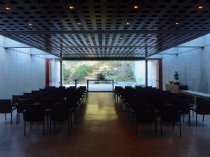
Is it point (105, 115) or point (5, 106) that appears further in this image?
point (105, 115)

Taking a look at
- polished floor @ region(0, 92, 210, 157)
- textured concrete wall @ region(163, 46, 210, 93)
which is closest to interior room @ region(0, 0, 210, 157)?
polished floor @ region(0, 92, 210, 157)

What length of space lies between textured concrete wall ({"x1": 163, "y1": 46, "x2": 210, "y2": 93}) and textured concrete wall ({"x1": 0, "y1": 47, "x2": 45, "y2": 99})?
10421 millimetres

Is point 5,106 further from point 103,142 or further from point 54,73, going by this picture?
point 54,73

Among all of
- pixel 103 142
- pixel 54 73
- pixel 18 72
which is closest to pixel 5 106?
pixel 103 142

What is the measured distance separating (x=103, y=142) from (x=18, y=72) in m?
13.6

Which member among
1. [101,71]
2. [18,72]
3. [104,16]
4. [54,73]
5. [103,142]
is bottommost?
[103,142]

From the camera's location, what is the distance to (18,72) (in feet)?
65.4

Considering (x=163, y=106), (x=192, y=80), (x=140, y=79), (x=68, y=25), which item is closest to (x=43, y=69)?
(x=140, y=79)

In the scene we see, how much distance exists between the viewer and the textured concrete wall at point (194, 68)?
17.6 m

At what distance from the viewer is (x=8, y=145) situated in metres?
7.17

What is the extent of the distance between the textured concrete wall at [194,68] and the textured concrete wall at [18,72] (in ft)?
34.2

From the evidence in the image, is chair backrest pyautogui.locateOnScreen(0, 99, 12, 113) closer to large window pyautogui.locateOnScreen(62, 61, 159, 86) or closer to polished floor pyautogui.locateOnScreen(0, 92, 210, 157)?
polished floor pyautogui.locateOnScreen(0, 92, 210, 157)

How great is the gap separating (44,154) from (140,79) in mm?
30811

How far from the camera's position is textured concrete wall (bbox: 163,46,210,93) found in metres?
17.6
